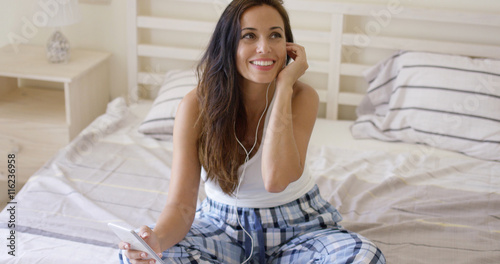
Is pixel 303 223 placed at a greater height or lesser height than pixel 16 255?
greater

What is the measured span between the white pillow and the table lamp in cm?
48

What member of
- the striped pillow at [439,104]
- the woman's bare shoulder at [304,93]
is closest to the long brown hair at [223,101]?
the woman's bare shoulder at [304,93]

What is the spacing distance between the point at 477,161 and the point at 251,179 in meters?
1.10

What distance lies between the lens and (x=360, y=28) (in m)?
2.53

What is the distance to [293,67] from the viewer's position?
1.50m

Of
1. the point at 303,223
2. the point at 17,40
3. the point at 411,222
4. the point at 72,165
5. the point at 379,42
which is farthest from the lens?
the point at 17,40

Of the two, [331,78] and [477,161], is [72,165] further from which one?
[477,161]

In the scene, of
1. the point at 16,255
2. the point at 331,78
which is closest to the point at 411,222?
the point at 331,78

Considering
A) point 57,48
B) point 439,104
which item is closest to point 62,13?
point 57,48

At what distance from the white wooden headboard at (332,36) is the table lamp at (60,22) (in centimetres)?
30

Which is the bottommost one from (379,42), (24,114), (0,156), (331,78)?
(0,156)

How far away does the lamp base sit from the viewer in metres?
2.47

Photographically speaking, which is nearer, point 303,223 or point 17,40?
point 303,223

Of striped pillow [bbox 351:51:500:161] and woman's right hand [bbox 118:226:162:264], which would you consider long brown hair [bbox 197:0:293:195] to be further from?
striped pillow [bbox 351:51:500:161]
